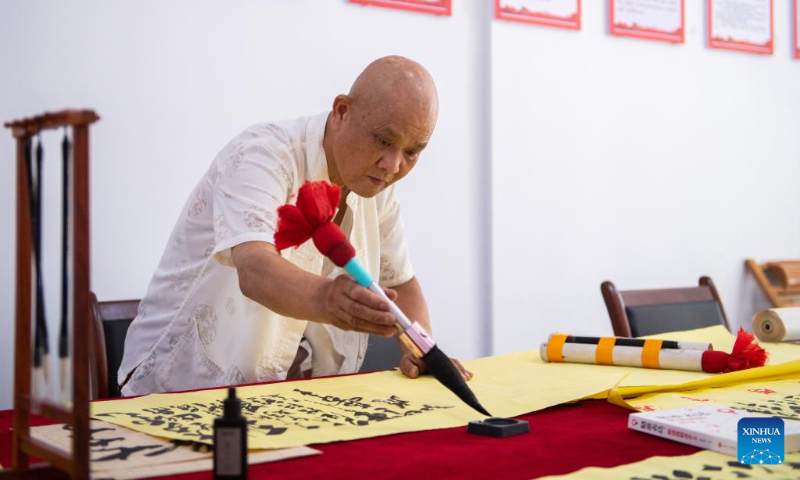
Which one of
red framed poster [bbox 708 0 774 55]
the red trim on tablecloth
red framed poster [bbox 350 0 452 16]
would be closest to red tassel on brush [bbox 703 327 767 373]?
the red trim on tablecloth

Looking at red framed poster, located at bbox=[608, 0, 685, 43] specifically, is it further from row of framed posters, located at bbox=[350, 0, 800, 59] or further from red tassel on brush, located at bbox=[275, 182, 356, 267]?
red tassel on brush, located at bbox=[275, 182, 356, 267]

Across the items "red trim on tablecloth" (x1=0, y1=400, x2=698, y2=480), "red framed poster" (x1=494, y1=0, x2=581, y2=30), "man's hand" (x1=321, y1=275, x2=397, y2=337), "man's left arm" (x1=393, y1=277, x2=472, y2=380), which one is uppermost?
"red framed poster" (x1=494, y1=0, x2=581, y2=30)

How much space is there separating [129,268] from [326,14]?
44.7 inches

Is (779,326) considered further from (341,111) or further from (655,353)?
(341,111)

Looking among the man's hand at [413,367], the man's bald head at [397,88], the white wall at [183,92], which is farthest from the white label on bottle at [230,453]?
the white wall at [183,92]

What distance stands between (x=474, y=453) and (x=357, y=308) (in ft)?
0.76

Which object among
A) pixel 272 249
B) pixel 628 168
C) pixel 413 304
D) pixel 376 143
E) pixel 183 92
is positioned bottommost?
pixel 413 304

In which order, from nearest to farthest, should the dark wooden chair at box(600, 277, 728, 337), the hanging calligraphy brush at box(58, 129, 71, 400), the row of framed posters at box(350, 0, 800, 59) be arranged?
1. the hanging calligraphy brush at box(58, 129, 71, 400)
2. the dark wooden chair at box(600, 277, 728, 337)
3. the row of framed posters at box(350, 0, 800, 59)

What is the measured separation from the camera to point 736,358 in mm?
1514

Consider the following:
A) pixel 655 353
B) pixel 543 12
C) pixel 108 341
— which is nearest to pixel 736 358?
pixel 655 353

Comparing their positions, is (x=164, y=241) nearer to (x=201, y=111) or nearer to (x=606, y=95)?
(x=201, y=111)

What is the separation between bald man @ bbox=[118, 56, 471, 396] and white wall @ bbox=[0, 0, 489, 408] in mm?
788

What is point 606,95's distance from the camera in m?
3.59

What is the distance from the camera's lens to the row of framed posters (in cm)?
325
